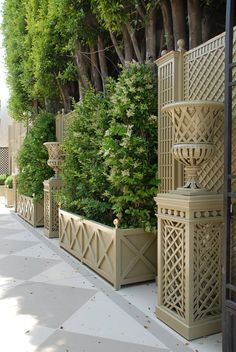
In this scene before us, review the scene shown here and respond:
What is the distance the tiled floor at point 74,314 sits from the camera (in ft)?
8.00

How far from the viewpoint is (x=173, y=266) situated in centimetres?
271

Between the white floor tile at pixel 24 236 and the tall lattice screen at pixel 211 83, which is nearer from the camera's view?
the tall lattice screen at pixel 211 83

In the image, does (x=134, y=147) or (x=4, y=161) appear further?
(x=4, y=161)

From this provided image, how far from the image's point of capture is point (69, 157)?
508 cm

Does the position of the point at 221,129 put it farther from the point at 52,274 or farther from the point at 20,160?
the point at 20,160

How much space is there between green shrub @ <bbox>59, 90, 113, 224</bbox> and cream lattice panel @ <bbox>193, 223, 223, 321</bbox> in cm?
167

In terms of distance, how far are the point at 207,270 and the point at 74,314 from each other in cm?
120

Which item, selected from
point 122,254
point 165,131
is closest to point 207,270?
point 122,254

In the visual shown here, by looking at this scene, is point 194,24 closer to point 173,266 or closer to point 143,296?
point 173,266

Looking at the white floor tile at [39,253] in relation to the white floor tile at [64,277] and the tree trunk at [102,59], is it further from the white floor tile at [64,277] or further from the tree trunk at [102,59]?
the tree trunk at [102,59]

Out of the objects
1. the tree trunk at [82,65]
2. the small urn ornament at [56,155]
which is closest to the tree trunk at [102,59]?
the tree trunk at [82,65]

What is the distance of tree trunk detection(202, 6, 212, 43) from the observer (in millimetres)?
3615

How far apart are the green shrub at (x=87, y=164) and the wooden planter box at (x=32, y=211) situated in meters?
2.35

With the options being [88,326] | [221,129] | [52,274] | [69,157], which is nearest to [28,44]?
[69,157]
